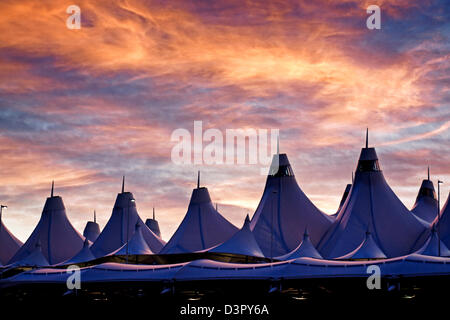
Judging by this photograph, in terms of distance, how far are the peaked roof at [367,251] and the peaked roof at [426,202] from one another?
78.1 ft

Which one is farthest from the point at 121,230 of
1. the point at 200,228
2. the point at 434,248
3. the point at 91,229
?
the point at 434,248

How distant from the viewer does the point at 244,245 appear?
7031cm

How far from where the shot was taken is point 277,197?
79875 millimetres

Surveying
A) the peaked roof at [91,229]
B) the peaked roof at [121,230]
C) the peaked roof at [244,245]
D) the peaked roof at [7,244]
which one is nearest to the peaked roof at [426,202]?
the peaked roof at [244,245]

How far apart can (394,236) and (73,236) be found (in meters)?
40.0

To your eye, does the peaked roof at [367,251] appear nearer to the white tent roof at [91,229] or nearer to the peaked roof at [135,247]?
the peaked roof at [135,247]

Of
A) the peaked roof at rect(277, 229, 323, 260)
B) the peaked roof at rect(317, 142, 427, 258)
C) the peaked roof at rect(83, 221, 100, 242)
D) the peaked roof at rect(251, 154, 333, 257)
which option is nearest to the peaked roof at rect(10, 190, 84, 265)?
the peaked roof at rect(83, 221, 100, 242)

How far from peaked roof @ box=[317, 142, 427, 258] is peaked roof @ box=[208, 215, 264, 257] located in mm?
Answer: 6344

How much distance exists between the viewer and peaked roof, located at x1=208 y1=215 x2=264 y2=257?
69.9 meters

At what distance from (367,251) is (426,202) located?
27753 mm

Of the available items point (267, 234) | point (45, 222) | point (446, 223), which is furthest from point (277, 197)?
point (45, 222)

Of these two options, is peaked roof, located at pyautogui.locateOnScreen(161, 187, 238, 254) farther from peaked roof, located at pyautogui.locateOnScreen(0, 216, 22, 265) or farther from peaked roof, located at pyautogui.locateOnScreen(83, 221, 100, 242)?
peaked roof, located at pyautogui.locateOnScreen(83, 221, 100, 242)

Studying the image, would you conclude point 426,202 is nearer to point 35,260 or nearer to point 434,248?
point 434,248
